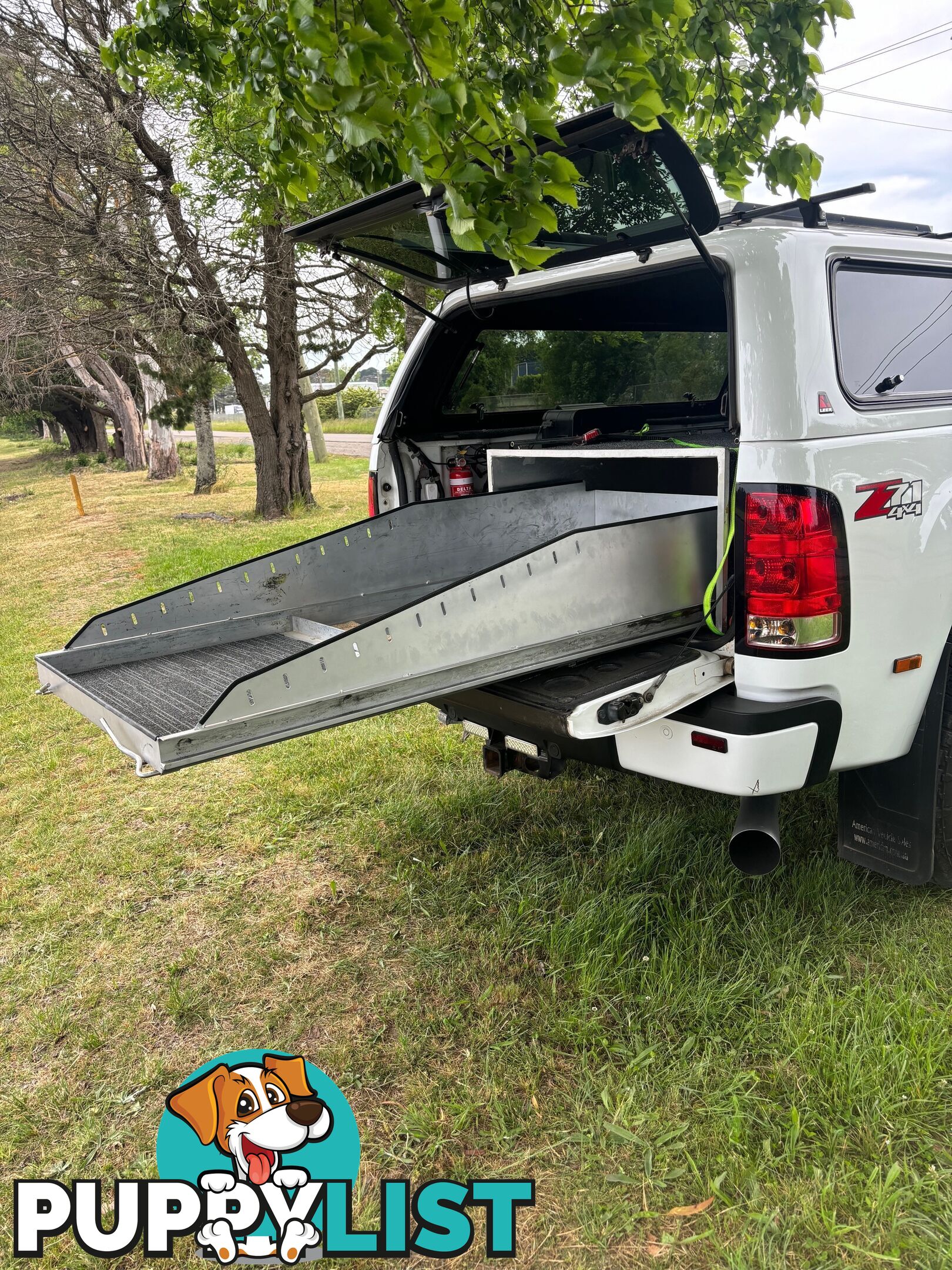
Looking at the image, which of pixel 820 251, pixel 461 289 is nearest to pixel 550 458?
pixel 461 289

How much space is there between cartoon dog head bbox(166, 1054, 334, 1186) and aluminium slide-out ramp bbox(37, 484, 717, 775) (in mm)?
1017

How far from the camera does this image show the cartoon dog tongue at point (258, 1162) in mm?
2391

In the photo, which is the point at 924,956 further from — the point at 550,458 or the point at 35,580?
the point at 35,580

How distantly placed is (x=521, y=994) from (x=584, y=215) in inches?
100

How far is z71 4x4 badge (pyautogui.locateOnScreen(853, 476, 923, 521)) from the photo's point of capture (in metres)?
2.78

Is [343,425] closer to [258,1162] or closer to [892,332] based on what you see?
[892,332]

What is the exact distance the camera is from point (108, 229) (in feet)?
40.9

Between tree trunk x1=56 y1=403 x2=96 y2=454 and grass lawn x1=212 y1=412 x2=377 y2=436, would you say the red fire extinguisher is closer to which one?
grass lawn x1=212 y1=412 x2=377 y2=436

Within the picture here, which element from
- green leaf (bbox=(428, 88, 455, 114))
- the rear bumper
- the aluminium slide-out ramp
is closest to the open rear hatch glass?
green leaf (bbox=(428, 88, 455, 114))

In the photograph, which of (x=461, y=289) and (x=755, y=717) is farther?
(x=461, y=289)

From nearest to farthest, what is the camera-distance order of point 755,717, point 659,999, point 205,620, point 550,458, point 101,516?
point 755,717
point 659,999
point 205,620
point 550,458
point 101,516

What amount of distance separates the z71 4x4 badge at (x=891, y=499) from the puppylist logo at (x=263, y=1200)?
2010 millimetres

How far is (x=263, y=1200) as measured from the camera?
7.70 ft

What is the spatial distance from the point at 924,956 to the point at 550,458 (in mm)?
2213
